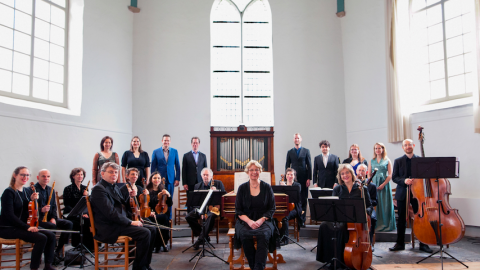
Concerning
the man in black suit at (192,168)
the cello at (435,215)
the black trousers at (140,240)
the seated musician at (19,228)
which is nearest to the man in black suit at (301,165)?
the man in black suit at (192,168)

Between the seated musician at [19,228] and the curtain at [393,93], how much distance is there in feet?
20.9

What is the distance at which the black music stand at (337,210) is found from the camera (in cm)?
358

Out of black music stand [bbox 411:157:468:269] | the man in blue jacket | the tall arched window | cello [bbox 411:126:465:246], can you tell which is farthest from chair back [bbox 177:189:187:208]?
black music stand [bbox 411:157:468:269]

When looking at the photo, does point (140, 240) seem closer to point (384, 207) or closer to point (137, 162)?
point (137, 162)

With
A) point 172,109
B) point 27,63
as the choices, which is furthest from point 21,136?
point 172,109

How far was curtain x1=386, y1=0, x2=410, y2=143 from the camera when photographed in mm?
7195

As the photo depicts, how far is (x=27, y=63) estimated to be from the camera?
6449mm

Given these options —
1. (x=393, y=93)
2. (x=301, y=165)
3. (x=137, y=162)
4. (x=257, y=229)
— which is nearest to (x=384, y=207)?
(x=301, y=165)

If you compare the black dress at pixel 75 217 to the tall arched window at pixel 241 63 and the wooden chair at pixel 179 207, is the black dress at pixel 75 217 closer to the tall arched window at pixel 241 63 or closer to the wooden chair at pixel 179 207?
the wooden chair at pixel 179 207

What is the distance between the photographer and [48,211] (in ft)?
15.1

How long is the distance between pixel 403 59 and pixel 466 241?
3805 mm

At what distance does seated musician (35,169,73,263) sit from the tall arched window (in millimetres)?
4730

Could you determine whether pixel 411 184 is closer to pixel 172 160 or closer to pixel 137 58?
pixel 172 160

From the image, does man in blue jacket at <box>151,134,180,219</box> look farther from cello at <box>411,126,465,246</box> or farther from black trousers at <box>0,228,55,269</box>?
cello at <box>411,126,465,246</box>
